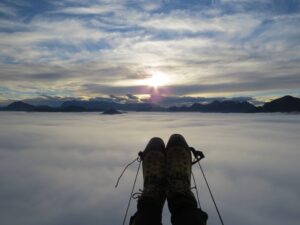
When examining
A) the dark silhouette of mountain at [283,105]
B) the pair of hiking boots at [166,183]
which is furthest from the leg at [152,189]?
the dark silhouette of mountain at [283,105]

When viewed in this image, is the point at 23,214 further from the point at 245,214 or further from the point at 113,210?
the point at 245,214

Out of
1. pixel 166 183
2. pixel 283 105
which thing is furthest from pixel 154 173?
pixel 283 105

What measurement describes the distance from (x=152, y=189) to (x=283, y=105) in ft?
677

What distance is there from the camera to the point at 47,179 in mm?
8820

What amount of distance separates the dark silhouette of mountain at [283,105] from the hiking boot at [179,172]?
200 metres

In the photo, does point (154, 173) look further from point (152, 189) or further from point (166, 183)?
point (152, 189)

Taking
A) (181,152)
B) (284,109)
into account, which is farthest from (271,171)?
(284,109)

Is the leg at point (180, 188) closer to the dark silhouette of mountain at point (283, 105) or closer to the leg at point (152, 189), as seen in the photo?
the leg at point (152, 189)

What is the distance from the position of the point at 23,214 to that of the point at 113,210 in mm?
1925

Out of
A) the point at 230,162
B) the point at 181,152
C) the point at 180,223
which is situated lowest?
the point at 230,162

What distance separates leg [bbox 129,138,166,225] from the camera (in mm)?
3217

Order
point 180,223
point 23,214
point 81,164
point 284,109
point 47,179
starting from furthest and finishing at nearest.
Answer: point 284,109 < point 81,164 < point 47,179 < point 23,214 < point 180,223

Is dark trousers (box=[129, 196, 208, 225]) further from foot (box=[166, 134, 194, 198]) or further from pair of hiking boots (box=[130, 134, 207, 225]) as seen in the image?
foot (box=[166, 134, 194, 198])

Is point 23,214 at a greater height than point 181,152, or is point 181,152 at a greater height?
point 181,152
